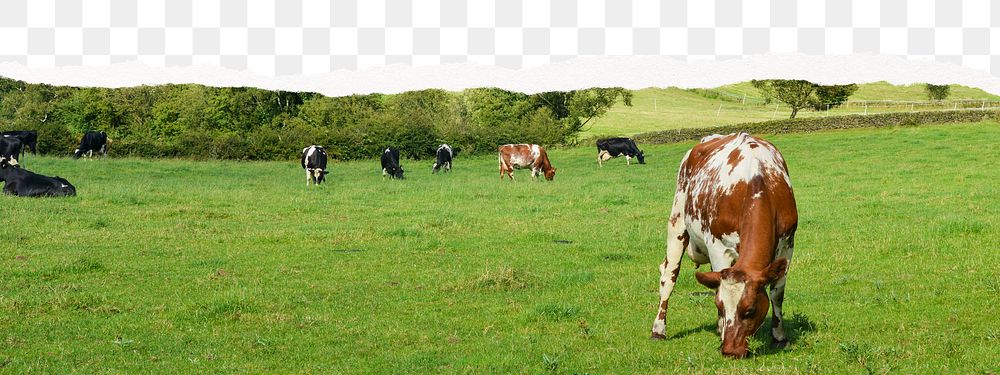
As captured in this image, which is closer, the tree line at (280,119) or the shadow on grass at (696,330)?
the shadow on grass at (696,330)

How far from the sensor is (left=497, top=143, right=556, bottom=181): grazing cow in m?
39.2

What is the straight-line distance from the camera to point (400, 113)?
67.3m

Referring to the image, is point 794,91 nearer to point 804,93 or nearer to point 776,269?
point 804,93

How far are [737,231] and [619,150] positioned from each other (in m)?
39.4

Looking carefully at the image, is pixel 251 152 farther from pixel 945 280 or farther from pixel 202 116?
pixel 945 280

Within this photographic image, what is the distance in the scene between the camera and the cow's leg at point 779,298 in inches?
345

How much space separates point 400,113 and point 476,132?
6.85 meters

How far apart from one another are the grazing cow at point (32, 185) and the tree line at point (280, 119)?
2879 centimetres

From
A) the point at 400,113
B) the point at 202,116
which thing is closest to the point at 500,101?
the point at 400,113

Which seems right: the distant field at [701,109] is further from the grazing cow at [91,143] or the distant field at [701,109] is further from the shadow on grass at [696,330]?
the shadow on grass at [696,330]

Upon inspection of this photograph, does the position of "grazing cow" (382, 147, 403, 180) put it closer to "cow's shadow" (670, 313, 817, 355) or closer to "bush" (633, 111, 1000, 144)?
"bush" (633, 111, 1000, 144)

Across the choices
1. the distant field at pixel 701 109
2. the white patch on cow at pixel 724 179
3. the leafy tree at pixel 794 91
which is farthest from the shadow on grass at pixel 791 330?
the leafy tree at pixel 794 91

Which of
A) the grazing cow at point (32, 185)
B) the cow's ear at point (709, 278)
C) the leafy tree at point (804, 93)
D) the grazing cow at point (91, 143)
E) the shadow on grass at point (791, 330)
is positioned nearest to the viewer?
the cow's ear at point (709, 278)

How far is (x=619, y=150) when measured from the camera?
47.8m
